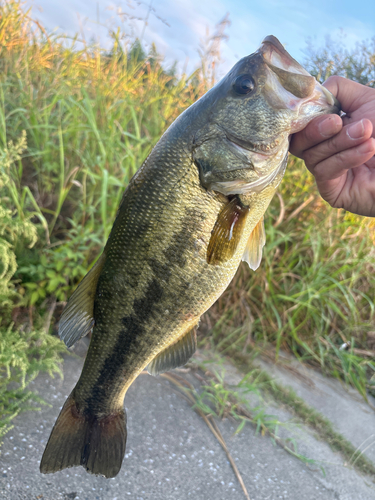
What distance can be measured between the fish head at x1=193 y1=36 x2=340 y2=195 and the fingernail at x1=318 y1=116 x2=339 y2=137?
0.15 feet

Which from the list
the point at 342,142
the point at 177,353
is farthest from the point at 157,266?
the point at 342,142

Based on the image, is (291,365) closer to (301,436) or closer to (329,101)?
(301,436)

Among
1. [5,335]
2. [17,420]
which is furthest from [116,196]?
[17,420]

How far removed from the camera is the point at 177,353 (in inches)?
59.4

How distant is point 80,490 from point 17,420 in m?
0.54

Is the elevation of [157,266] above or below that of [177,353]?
above

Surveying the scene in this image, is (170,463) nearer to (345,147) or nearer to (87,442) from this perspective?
(87,442)

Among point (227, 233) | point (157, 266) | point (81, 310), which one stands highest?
point (227, 233)

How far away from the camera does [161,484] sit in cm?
196

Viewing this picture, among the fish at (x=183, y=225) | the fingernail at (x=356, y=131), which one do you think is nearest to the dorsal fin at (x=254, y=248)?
the fish at (x=183, y=225)

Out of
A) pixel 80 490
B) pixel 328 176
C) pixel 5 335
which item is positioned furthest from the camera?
pixel 5 335

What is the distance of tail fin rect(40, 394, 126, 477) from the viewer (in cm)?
139

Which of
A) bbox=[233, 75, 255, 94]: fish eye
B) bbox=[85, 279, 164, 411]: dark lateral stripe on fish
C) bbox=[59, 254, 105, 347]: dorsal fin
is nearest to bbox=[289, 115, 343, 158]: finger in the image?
bbox=[233, 75, 255, 94]: fish eye

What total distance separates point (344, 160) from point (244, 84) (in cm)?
50
